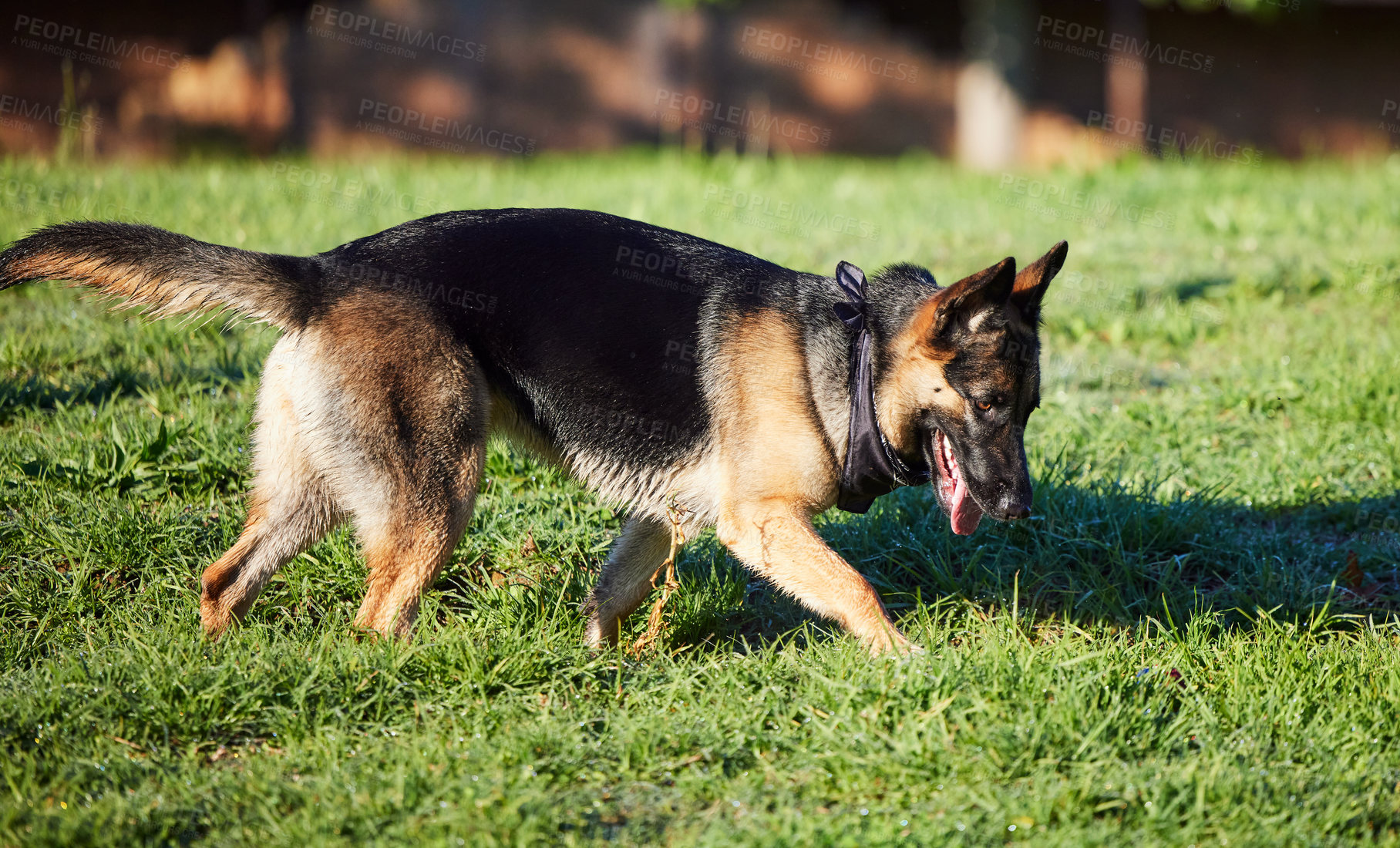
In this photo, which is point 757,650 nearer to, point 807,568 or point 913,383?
point 807,568

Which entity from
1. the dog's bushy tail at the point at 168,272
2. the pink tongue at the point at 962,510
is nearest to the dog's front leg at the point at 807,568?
the pink tongue at the point at 962,510

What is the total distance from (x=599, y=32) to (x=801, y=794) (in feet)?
44.0

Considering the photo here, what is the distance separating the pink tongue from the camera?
350 centimetres

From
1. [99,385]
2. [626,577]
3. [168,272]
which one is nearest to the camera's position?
[168,272]

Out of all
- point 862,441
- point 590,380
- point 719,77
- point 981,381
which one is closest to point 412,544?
point 590,380

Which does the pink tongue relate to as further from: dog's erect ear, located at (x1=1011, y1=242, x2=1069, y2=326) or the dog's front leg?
dog's erect ear, located at (x1=1011, y1=242, x2=1069, y2=326)

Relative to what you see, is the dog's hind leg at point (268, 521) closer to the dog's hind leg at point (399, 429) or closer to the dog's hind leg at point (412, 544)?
the dog's hind leg at point (399, 429)

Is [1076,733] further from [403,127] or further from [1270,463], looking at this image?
[403,127]

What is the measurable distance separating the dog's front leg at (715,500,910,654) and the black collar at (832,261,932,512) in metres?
0.21

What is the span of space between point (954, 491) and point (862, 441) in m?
0.36

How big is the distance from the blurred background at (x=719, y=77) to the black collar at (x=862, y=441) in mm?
10097

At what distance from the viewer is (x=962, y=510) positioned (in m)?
3.51

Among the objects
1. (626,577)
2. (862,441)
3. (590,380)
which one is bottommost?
(626,577)

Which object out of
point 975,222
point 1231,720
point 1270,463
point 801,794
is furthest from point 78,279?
point 975,222
